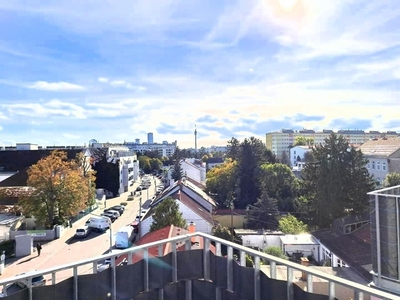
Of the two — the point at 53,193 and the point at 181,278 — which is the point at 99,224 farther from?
the point at 181,278

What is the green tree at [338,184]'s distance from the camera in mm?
24078

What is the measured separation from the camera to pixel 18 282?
3.01m

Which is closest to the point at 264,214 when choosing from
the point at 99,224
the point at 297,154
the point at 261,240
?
the point at 261,240

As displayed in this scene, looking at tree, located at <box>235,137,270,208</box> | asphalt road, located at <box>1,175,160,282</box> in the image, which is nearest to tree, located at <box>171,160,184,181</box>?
tree, located at <box>235,137,270,208</box>

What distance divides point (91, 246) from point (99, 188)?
72.9ft

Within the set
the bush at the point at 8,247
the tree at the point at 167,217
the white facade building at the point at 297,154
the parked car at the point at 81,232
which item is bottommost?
the bush at the point at 8,247

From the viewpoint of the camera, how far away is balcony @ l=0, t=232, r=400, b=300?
3.17 meters

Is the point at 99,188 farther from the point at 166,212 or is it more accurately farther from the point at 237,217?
the point at 166,212

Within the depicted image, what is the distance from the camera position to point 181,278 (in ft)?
13.2

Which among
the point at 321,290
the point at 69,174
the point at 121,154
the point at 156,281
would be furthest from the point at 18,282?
the point at 121,154

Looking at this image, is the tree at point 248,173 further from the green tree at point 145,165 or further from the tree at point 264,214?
the green tree at point 145,165

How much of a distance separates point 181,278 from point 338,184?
22.5m

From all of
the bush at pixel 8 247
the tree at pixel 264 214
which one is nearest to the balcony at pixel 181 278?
the bush at pixel 8 247

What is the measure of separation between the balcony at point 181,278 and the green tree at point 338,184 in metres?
22.0
